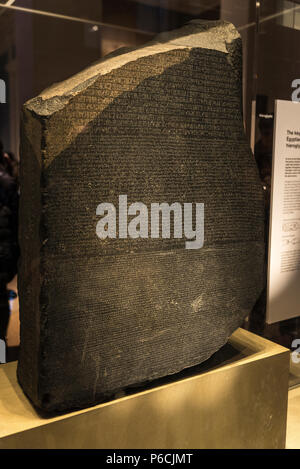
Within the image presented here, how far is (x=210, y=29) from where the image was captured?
1.44 metres

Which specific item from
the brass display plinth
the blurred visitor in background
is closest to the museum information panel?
the brass display plinth

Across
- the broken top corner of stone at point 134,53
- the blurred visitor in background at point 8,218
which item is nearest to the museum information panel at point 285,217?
the broken top corner of stone at point 134,53

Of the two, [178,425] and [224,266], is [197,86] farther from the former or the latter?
[178,425]

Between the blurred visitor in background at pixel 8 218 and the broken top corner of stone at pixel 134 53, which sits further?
the blurred visitor in background at pixel 8 218

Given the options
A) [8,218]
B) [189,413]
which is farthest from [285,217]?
[8,218]

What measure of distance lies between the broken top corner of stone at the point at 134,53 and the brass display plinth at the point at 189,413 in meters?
0.78

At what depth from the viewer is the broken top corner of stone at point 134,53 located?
1142 mm

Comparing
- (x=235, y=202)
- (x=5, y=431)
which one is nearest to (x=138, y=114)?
(x=235, y=202)

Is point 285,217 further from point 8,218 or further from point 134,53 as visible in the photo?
point 8,218

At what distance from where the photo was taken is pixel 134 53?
1264mm

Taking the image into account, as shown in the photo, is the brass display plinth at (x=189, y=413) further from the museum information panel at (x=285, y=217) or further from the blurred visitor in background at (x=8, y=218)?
the blurred visitor in background at (x=8, y=218)

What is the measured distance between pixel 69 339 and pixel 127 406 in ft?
0.85

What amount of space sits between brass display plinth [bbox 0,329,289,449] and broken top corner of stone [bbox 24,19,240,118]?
78 cm

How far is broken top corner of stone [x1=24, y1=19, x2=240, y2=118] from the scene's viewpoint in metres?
1.14
